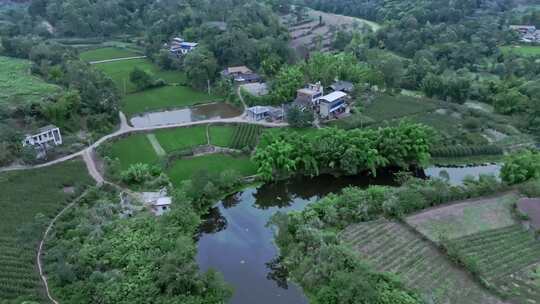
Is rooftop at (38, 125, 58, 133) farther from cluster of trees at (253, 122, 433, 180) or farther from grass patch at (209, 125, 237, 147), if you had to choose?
cluster of trees at (253, 122, 433, 180)

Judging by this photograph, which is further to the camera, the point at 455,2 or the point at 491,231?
the point at 455,2

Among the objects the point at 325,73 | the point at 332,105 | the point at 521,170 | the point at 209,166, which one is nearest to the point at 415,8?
the point at 325,73

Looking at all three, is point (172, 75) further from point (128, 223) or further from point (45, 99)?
point (128, 223)

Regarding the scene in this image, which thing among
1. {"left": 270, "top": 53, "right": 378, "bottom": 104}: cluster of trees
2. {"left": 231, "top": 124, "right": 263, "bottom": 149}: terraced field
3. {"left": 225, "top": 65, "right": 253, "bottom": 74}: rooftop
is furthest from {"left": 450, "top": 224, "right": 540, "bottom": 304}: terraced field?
{"left": 225, "top": 65, "right": 253, "bottom": 74}: rooftop

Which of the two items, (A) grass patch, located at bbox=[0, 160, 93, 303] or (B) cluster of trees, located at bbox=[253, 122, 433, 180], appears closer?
(A) grass patch, located at bbox=[0, 160, 93, 303]

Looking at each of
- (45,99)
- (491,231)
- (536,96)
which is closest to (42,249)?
(45,99)

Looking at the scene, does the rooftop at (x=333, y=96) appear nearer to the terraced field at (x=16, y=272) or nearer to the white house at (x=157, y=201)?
the white house at (x=157, y=201)
